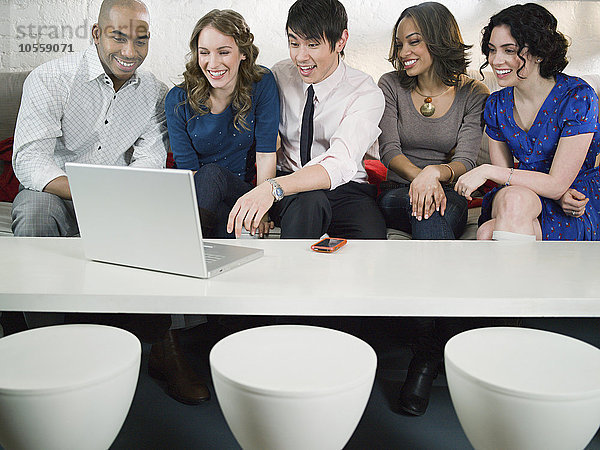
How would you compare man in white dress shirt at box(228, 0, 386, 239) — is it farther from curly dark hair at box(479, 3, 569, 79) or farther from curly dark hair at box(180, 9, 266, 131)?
curly dark hair at box(479, 3, 569, 79)

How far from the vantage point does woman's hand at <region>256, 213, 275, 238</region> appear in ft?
7.20

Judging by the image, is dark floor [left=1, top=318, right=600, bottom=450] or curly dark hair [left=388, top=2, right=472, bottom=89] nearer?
dark floor [left=1, top=318, right=600, bottom=450]

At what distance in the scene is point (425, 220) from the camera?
2154 mm

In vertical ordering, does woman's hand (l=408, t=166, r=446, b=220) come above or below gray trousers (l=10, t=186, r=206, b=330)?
above

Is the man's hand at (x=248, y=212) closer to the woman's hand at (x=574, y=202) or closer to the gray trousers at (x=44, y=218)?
the gray trousers at (x=44, y=218)

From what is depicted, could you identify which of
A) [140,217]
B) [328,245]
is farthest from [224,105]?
[140,217]

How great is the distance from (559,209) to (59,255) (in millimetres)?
1639

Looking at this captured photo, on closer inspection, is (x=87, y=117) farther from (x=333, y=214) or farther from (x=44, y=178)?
(x=333, y=214)

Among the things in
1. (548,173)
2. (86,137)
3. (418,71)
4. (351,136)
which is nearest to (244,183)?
(351,136)

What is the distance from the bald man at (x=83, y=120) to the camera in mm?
2250

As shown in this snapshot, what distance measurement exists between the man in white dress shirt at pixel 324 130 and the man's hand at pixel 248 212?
8.5 inches

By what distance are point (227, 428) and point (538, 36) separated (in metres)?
1.67

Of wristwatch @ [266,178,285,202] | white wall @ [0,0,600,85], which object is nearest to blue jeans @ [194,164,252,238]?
wristwatch @ [266,178,285,202]

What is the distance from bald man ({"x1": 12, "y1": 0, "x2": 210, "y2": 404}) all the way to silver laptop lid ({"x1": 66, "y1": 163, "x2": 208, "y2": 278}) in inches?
36.4
